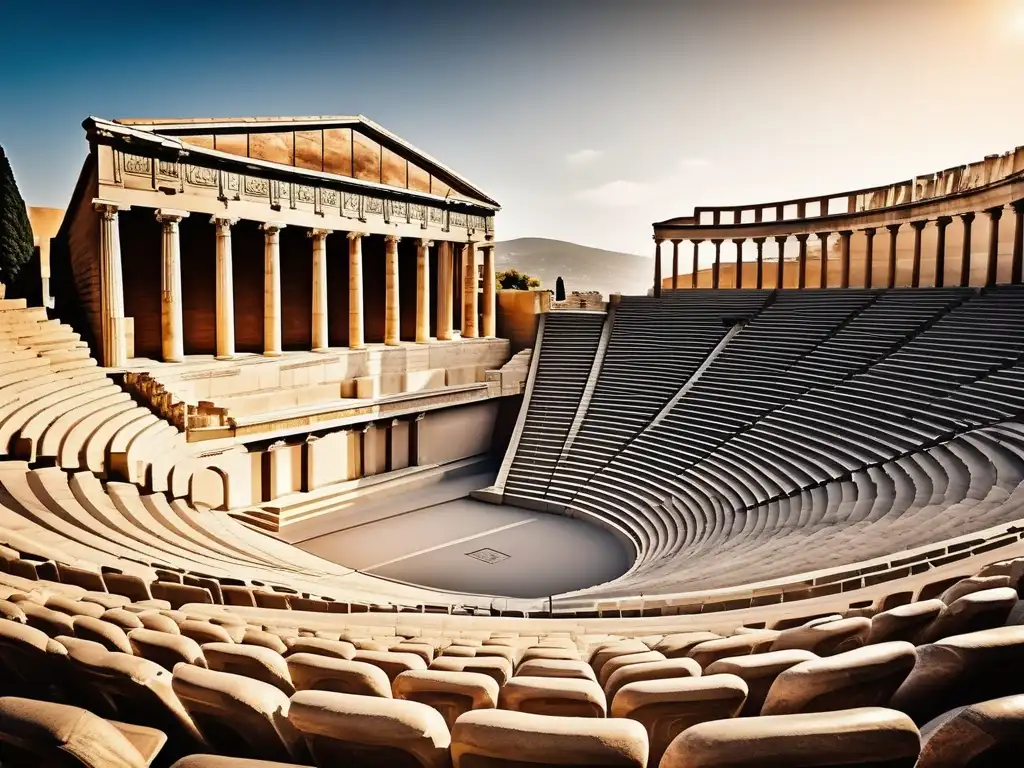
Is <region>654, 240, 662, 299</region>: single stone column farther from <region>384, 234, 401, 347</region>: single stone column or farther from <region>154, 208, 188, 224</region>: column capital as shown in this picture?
<region>154, 208, 188, 224</region>: column capital

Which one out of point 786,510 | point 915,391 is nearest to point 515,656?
point 786,510

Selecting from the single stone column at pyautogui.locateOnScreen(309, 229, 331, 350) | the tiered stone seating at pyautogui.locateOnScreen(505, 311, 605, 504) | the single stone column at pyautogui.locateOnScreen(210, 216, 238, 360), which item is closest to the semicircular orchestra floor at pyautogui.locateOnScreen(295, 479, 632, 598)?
the tiered stone seating at pyautogui.locateOnScreen(505, 311, 605, 504)

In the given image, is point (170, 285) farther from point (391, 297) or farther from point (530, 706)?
point (530, 706)

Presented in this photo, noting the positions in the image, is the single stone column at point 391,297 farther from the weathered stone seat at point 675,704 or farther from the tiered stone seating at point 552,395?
the weathered stone seat at point 675,704

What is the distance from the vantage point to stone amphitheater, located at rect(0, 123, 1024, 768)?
9.04 feet

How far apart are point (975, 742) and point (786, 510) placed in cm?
1420

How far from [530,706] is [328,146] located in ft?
85.6

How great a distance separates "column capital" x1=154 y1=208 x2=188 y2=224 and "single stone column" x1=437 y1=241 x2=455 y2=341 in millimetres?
11904

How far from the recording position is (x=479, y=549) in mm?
18406

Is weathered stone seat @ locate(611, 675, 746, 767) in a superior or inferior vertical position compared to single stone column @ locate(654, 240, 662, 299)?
inferior

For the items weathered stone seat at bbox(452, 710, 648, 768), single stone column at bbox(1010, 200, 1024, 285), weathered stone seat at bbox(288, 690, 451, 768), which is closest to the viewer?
weathered stone seat at bbox(452, 710, 648, 768)

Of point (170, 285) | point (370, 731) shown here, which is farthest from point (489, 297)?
point (370, 731)

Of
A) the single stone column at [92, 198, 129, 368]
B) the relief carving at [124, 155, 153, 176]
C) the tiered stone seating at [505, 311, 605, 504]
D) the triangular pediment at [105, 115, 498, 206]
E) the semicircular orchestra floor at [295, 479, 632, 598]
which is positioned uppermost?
the triangular pediment at [105, 115, 498, 206]

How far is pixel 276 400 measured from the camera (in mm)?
23031
